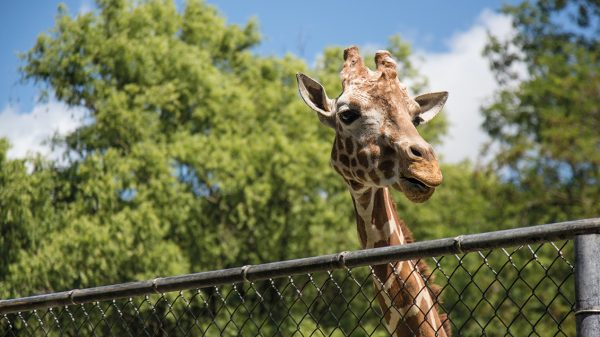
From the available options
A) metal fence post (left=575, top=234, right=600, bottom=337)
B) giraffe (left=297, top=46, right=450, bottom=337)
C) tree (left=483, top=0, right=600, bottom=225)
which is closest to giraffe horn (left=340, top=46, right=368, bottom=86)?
giraffe (left=297, top=46, right=450, bottom=337)

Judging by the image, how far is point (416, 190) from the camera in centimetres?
509

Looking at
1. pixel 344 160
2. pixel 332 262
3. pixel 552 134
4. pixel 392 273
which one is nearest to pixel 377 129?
pixel 344 160

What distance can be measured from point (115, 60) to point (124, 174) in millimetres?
3362

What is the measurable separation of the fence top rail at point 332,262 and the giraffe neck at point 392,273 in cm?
107

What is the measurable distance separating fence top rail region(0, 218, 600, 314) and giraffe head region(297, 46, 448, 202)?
3.72 ft

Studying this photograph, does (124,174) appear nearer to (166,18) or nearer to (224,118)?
(224,118)

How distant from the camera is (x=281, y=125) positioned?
28391 mm

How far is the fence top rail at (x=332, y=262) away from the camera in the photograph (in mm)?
3451

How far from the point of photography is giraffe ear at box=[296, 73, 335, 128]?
19.5 ft

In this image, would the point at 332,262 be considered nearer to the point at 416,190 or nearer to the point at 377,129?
the point at 416,190

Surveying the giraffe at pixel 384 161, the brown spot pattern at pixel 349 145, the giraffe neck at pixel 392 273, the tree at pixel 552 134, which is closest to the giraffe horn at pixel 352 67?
the giraffe at pixel 384 161

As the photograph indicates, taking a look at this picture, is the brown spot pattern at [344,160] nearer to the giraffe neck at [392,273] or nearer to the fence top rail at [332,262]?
the giraffe neck at [392,273]

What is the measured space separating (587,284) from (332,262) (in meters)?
1.04

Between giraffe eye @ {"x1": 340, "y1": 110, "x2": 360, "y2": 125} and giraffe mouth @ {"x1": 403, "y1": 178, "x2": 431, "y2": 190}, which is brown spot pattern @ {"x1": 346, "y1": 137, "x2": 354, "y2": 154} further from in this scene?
giraffe mouth @ {"x1": 403, "y1": 178, "x2": 431, "y2": 190}
